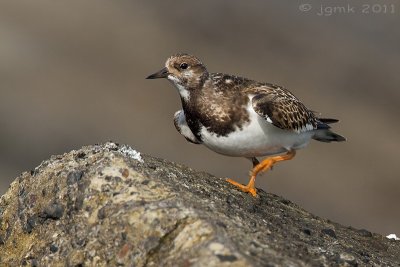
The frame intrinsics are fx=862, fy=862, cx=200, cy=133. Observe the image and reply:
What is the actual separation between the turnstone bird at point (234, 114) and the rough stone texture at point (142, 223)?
4.37 ft

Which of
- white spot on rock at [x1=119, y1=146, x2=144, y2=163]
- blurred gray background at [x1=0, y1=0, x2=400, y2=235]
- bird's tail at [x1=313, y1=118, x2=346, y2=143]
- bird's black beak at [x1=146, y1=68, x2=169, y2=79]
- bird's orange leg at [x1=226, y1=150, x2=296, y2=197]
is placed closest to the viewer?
white spot on rock at [x1=119, y1=146, x2=144, y2=163]

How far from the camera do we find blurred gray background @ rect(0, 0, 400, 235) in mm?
31453

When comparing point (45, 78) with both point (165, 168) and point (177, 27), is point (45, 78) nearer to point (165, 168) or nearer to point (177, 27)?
point (177, 27)

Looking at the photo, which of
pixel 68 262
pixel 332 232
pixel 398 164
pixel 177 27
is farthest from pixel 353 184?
pixel 68 262

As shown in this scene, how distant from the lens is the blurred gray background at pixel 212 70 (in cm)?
3145

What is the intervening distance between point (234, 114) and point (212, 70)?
3063cm

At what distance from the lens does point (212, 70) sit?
40062 mm

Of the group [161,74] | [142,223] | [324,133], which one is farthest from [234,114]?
[142,223]

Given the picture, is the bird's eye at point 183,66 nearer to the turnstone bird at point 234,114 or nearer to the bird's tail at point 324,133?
the turnstone bird at point 234,114

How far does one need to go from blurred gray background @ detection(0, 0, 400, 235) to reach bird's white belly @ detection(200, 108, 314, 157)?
16.4 m

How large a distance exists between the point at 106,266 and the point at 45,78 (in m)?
30.1

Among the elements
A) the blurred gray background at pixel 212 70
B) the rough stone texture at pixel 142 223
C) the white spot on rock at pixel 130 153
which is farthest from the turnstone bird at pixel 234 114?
the blurred gray background at pixel 212 70

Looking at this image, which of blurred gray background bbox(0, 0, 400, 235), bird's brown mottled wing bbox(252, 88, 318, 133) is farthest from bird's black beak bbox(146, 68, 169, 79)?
blurred gray background bbox(0, 0, 400, 235)

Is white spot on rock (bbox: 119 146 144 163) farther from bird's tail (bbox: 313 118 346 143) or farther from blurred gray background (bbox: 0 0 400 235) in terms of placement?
blurred gray background (bbox: 0 0 400 235)
